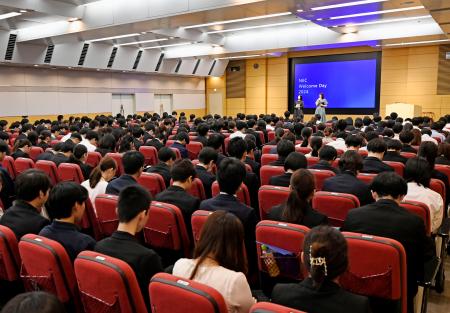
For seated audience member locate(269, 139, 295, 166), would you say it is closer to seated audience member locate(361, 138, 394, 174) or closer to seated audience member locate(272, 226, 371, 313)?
seated audience member locate(361, 138, 394, 174)

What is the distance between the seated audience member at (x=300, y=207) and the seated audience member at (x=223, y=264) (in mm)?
873

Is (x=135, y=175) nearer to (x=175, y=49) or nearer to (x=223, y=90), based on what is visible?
(x=175, y=49)

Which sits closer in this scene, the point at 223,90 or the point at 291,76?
the point at 291,76

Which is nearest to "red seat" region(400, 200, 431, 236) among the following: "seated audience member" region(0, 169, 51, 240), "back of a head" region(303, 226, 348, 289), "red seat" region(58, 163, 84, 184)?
"back of a head" region(303, 226, 348, 289)

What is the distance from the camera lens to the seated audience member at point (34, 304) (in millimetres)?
1074

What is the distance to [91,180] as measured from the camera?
13.0 ft

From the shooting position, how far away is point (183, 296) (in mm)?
1577

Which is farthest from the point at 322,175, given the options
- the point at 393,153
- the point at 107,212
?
the point at 107,212

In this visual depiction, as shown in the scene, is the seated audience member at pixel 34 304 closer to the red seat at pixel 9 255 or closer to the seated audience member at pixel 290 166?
the red seat at pixel 9 255

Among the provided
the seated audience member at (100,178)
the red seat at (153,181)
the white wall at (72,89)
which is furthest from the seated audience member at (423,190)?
the white wall at (72,89)

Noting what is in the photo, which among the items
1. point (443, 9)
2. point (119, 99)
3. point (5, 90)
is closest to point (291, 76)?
point (119, 99)

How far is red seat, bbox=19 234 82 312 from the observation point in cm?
214

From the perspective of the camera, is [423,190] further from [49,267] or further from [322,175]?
[49,267]

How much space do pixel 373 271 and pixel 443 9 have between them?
27.3ft
